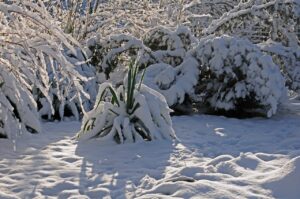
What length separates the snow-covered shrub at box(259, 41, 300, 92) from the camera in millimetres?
8336

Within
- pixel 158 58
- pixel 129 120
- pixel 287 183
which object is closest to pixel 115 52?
pixel 158 58

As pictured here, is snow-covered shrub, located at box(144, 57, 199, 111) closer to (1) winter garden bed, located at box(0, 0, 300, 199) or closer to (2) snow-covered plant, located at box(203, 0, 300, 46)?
(1) winter garden bed, located at box(0, 0, 300, 199)

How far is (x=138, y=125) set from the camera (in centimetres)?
572

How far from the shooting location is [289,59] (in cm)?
859

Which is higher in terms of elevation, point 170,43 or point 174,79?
point 170,43

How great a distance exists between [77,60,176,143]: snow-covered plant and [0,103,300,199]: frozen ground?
7.6 inches

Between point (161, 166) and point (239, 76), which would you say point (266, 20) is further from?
point (161, 166)

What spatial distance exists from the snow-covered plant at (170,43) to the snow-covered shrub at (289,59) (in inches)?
48.0

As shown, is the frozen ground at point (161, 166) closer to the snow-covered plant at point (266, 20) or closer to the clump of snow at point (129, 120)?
the clump of snow at point (129, 120)

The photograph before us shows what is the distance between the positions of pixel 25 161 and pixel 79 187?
0.94m

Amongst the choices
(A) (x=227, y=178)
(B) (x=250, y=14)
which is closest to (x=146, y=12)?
(B) (x=250, y=14)

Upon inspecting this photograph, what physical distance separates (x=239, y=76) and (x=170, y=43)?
4.23 ft

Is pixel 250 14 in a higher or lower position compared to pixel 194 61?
higher

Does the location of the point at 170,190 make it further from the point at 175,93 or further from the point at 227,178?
the point at 175,93
